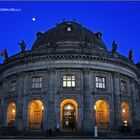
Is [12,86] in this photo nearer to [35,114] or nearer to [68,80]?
[35,114]

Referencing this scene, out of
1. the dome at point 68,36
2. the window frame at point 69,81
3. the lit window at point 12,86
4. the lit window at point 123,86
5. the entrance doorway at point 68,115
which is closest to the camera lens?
the entrance doorway at point 68,115

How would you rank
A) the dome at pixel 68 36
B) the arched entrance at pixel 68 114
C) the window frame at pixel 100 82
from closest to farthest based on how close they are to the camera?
the arched entrance at pixel 68 114 < the window frame at pixel 100 82 < the dome at pixel 68 36

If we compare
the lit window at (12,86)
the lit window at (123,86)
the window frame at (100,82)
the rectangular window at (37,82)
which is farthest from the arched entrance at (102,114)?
the lit window at (12,86)

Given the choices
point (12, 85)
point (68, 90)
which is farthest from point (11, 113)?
point (68, 90)

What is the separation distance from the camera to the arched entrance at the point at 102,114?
43409mm

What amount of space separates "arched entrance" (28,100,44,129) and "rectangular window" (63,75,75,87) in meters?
5.53

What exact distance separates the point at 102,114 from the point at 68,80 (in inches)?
344

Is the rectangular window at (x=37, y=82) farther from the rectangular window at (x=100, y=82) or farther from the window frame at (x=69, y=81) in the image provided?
the rectangular window at (x=100, y=82)

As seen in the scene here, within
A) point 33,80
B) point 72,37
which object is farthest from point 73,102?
point 72,37

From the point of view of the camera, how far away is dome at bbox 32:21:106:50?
51.9 m

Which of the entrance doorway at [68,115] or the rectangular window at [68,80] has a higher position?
the rectangular window at [68,80]

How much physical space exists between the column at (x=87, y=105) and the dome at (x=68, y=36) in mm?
9946

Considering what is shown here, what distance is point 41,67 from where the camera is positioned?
43.9 metres

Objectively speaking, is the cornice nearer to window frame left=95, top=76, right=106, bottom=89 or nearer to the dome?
window frame left=95, top=76, right=106, bottom=89
